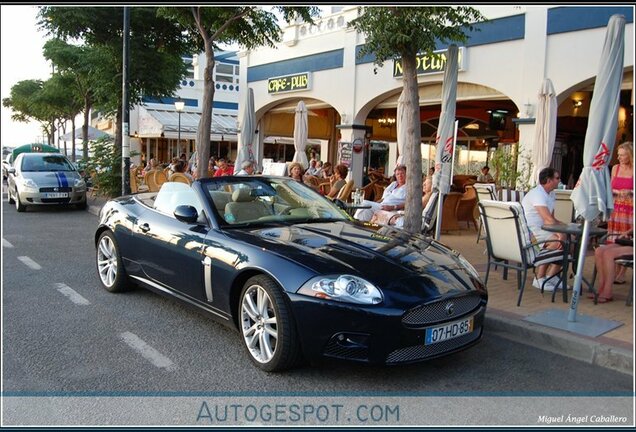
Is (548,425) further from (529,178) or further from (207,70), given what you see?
(207,70)

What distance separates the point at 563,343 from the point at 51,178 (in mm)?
12919

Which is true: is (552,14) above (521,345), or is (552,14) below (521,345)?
above

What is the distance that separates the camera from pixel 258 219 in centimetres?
504

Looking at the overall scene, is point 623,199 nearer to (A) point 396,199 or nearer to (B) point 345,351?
(A) point 396,199

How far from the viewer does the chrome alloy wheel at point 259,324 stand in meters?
4.10

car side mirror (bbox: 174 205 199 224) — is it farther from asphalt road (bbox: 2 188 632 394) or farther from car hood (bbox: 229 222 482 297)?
asphalt road (bbox: 2 188 632 394)

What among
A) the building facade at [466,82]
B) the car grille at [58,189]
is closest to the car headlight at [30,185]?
the car grille at [58,189]

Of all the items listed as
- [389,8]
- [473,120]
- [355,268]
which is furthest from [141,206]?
[473,120]

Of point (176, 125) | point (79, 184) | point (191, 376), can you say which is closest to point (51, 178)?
point (79, 184)

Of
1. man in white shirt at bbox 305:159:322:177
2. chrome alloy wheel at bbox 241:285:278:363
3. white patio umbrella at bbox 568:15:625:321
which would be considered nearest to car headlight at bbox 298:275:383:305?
chrome alloy wheel at bbox 241:285:278:363

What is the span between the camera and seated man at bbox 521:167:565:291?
21.1 ft

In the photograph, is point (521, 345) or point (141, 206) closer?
point (521, 345)

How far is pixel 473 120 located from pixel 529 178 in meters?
8.15

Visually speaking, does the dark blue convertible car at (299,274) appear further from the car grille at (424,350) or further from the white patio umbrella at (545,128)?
the white patio umbrella at (545,128)
